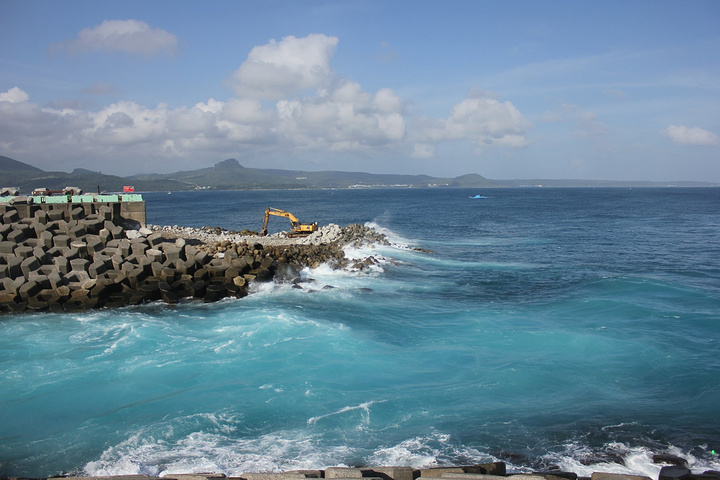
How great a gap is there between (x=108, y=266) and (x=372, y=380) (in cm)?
1306

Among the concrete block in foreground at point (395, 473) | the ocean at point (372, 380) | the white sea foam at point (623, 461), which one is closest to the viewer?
the concrete block in foreground at point (395, 473)

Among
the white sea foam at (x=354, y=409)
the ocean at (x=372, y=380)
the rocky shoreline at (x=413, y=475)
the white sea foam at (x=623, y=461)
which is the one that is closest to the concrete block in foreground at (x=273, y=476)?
the rocky shoreline at (x=413, y=475)

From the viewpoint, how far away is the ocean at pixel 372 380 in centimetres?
875

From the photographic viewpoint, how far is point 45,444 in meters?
9.15

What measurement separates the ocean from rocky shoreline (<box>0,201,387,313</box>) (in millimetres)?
781

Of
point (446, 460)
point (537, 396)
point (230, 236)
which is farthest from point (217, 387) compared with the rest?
point (230, 236)

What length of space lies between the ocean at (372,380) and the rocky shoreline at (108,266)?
2.56 ft

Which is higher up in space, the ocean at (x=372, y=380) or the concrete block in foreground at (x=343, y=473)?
the concrete block in foreground at (x=343, y=473)

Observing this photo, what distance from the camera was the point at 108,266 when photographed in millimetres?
19516

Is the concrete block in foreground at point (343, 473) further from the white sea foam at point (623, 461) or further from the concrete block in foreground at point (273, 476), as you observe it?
the white sea foam at point (623, 461)

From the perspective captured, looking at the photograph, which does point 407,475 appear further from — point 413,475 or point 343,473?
point 343,473

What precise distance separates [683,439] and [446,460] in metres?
4.70

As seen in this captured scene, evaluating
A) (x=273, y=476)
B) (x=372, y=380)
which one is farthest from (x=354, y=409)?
(x=273, y=476)

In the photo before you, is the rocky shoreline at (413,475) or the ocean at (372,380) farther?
the ocean at (372,380)
